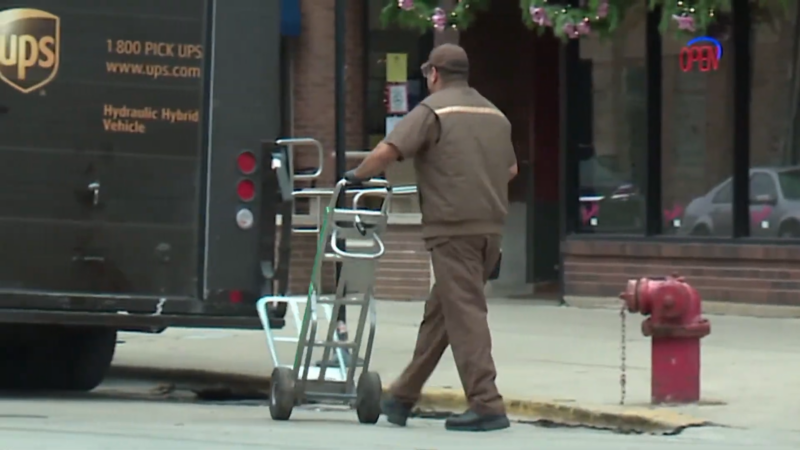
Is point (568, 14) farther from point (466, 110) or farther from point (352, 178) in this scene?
point (352, 178)

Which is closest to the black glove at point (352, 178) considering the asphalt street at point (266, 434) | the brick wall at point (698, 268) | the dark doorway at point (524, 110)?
the asphalt street at point (266, 434)

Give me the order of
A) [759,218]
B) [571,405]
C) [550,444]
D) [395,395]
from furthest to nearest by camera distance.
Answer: [759,218], [571,405], [395,395], [550,444]

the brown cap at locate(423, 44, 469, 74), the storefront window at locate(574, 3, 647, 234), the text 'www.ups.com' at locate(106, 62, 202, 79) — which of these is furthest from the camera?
the storefront window at locate(574, 3, 647, 234)

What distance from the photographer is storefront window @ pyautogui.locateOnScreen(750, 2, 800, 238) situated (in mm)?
13781

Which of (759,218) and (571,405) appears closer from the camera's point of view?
(571,405)

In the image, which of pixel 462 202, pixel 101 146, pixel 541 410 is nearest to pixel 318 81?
pixel 101 146

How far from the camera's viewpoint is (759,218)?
13.9m

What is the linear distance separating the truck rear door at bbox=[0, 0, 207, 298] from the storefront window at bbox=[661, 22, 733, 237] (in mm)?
5983

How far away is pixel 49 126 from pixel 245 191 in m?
1.20

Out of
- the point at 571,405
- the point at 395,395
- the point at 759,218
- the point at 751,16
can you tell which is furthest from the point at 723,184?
the point at 395,395

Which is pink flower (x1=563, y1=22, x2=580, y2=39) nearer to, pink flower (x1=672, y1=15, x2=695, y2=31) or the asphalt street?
pink flower (x1=672, y1=15, x2=695, y2=31)

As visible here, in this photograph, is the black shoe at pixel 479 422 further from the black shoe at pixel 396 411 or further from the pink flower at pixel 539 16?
the pink flower at pixel 539 16

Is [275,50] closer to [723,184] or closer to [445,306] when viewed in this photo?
Answer: [445,306]

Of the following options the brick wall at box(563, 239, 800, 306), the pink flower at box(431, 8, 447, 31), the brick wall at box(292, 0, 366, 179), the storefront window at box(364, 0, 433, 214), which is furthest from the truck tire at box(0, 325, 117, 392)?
the storefront window at box(364, 0, 433, 214)
